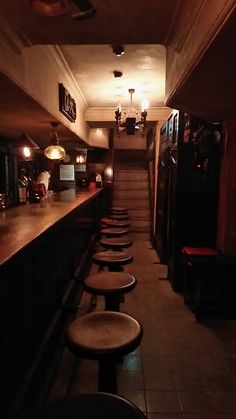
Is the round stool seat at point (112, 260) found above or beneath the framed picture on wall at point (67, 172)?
beneath

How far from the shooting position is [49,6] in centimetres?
206

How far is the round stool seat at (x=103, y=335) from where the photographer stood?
4.88 ft

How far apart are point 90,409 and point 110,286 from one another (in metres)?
1.28

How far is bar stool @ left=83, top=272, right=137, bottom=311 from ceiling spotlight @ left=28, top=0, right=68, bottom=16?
2.00m

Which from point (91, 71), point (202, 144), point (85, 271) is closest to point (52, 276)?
point (85, 271)

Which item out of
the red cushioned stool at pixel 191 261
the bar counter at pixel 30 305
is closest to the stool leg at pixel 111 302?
the bar counter at pixel 30 305

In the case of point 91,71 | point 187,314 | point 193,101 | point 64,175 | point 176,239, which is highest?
point 91,71

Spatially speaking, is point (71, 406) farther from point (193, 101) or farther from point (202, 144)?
point (202, 144)

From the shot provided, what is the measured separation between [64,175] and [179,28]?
1007 centimetres

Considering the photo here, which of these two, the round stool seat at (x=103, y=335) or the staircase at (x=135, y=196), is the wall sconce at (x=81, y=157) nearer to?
the staircase at (x=135, y=196)

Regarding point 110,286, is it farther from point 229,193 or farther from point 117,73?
point 117,73

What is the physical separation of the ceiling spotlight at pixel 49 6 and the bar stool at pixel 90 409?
230 centimetres

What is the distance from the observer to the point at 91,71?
468 centimetres

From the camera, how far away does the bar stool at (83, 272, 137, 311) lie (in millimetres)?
2295
